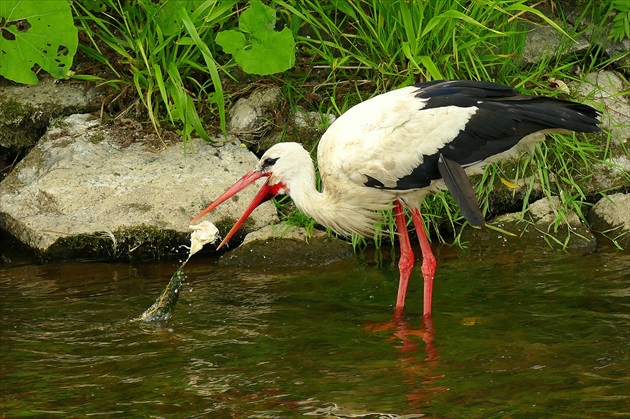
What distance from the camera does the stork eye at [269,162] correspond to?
5379mm

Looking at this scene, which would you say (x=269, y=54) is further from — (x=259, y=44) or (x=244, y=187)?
(x=244, y=187)

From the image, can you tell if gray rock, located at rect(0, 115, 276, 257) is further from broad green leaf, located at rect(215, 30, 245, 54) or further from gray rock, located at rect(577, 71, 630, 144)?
gray rock, located at rect(577, 71, 630, 144)

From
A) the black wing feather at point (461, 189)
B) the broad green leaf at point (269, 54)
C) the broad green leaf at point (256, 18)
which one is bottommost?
the black wing feather at point (461, 189)

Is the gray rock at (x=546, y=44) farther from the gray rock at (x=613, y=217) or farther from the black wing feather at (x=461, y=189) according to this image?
the black wing feather at (x=461, y=189)

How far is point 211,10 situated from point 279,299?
1.92 metres

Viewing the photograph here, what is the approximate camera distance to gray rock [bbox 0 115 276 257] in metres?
6.16

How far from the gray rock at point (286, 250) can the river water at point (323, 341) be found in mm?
101

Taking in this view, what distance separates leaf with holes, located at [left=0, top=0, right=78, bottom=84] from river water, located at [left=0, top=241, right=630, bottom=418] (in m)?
1.24

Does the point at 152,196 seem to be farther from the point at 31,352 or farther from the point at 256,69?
the point at 31,352

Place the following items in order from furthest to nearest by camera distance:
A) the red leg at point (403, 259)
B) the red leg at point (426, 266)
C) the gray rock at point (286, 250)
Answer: the gray rock at point (286, 250) < the red leg at point (403, 259) < the red leg at point (426, 266)

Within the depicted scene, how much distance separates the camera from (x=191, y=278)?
19.5 ft

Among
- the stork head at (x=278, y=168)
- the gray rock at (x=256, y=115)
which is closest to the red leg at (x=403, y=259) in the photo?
the stork head at (x=278, y=168)

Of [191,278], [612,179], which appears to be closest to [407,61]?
[612,179]

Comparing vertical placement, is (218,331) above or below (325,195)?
below
